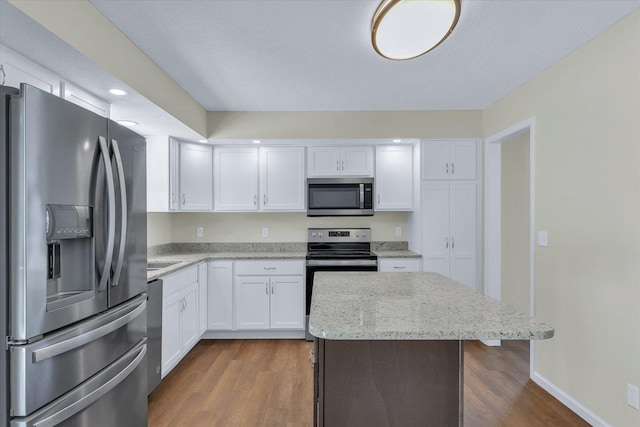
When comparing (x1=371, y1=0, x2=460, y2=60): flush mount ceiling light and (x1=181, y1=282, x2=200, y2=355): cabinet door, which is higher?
(x1=371, y1=0, x2=460, y2=60): flush mount ceiling light

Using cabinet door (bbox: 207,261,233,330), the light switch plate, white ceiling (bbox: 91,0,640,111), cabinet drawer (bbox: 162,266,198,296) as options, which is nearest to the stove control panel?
cabinet door (bbox: 207,261,233,330)

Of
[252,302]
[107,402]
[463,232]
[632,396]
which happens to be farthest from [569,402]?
[107,402]

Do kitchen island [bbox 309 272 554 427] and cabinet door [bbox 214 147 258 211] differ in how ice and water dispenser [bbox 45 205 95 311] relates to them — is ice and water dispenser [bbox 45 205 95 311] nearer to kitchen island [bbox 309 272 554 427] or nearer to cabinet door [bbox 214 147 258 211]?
kitchen island [bbox 309 272 554 427]

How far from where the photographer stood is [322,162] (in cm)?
365

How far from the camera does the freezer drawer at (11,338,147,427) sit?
1.25 m

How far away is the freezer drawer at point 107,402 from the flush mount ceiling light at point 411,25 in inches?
79.1

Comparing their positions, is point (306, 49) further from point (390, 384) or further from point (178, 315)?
point (178, 315)

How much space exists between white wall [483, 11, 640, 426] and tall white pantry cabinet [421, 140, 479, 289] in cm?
88

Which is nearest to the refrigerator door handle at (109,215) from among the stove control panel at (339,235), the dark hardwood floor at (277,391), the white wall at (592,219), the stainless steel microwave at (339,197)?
the dark hardwood floor at (277,391)

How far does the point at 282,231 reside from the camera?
4004mm

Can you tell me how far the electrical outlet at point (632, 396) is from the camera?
5.95 ft

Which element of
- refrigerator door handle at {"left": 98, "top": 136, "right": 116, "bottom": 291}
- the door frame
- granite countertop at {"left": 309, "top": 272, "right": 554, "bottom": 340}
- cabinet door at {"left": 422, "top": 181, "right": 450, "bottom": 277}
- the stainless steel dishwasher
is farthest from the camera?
cabinet door at {"left": 422, "top": 181, "right": 450, "bottom": 277}

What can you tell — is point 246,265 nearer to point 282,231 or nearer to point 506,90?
point 282,231

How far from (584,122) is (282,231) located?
2984 mm
